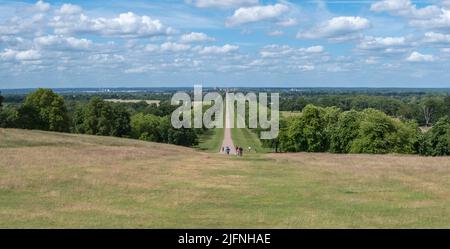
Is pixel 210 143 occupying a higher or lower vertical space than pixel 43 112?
lower

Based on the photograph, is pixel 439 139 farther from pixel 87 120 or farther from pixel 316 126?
pixel 87 120

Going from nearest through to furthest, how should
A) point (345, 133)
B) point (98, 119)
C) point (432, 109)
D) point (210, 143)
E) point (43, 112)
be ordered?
point (43, 112), point (345, 133), point (98, 119), point (210, 143), point (432, 109)

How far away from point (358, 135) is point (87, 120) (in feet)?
168

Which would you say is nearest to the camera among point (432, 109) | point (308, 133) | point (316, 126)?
point (308, 133)

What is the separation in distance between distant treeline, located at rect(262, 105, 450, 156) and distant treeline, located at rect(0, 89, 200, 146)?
110ft

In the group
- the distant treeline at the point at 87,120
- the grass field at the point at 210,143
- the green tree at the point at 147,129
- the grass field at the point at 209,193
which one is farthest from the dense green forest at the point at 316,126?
the grass field at the point at 209,193

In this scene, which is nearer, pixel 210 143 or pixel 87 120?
pixel 87 120

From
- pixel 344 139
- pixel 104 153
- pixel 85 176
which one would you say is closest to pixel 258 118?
pixel 344 139

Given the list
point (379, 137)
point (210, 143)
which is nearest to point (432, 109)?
point (210, 143)

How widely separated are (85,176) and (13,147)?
65.7 feet

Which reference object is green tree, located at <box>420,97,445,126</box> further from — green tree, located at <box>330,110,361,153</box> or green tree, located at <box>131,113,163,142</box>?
green tree, located at <box>330,110,361,153</box>

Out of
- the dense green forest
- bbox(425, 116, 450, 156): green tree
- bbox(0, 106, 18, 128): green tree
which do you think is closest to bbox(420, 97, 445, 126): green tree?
the dense green forest

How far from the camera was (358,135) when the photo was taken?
91062mm
